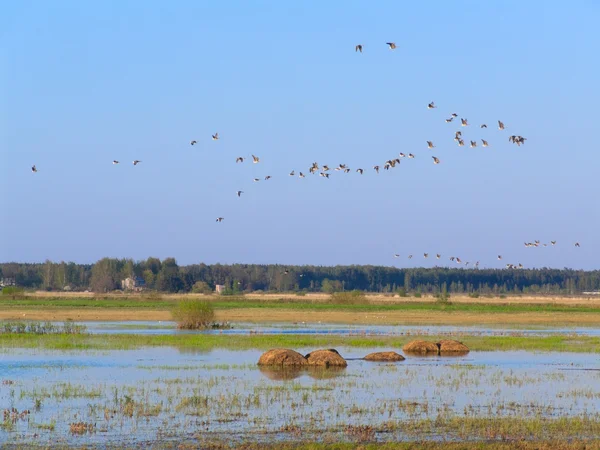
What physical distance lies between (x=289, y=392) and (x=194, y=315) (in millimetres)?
36326

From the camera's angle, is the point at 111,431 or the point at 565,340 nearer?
the point at 111,431

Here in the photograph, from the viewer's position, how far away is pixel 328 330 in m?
66.4

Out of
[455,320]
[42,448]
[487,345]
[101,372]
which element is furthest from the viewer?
[455,320]

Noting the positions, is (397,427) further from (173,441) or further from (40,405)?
(40,405)

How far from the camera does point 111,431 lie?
74.6 feet

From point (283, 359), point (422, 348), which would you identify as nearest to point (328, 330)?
point (422, 348)

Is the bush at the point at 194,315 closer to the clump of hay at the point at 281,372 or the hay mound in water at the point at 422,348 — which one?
the hay mound in water at the point at 422,348

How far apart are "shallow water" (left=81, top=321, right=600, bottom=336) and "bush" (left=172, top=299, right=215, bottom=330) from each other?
94cm

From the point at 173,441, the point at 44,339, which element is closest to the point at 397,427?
the point at 173,441

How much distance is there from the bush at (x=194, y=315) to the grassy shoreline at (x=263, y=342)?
8055mm

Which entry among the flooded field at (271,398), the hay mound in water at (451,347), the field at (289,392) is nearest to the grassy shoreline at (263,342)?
the field at (289,392)

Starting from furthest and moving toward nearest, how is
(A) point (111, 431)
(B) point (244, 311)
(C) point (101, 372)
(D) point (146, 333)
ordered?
(B) point (244, 311), (D) point (146, 333), (C) point (101, 372), (A) point (111, 431)

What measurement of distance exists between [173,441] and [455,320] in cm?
6526

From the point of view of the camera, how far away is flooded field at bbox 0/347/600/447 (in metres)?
22.8
